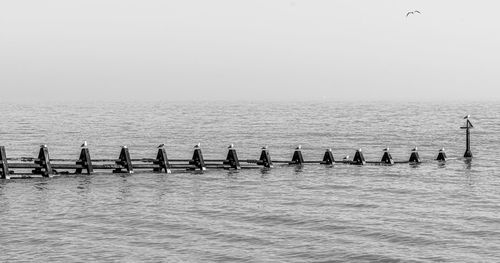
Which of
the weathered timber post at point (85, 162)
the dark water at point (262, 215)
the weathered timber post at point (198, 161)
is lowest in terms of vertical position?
the dark water at point (262, 215)

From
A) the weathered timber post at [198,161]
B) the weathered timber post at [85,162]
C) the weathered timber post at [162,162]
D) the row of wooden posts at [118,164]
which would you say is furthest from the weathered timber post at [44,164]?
the weathered timber post at [198,161]

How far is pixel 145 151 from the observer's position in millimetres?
79750

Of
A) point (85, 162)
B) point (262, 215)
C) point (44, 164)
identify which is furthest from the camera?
point (85, 162)

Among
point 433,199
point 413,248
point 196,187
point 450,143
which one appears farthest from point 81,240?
point 450,143

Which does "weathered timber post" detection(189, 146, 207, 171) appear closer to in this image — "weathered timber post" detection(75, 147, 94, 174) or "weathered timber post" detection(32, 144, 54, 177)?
"weathered timber post" detection(75, 147, 94, 174)

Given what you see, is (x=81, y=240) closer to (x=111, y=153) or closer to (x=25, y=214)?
(x=25, y=214)

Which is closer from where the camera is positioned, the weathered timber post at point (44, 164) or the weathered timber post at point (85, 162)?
the weathered timber post at point (44, 164)

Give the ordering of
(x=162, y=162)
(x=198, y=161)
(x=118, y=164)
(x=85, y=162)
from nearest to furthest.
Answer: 1. (x=85, y=162)
2. (x=118, y=164)
3. (x=162, y=162)
4. (x=198, y=161)

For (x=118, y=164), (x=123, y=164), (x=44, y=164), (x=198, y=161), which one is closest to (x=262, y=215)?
(x=44, y=164)

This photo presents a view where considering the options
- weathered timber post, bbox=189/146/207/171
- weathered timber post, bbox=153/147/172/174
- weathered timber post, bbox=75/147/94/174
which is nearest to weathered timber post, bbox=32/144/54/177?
weathered timber post, bbox=75/147/94/174

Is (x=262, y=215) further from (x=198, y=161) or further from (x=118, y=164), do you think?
(x=198, y=161)

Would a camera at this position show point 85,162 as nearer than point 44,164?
No

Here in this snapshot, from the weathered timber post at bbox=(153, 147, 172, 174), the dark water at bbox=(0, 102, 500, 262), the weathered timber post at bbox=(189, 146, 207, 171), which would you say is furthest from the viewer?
the weathered timber post at bbox=(189, 146, 207, 171)

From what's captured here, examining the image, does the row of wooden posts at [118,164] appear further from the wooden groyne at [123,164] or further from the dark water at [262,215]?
the dark water at [262,215]
